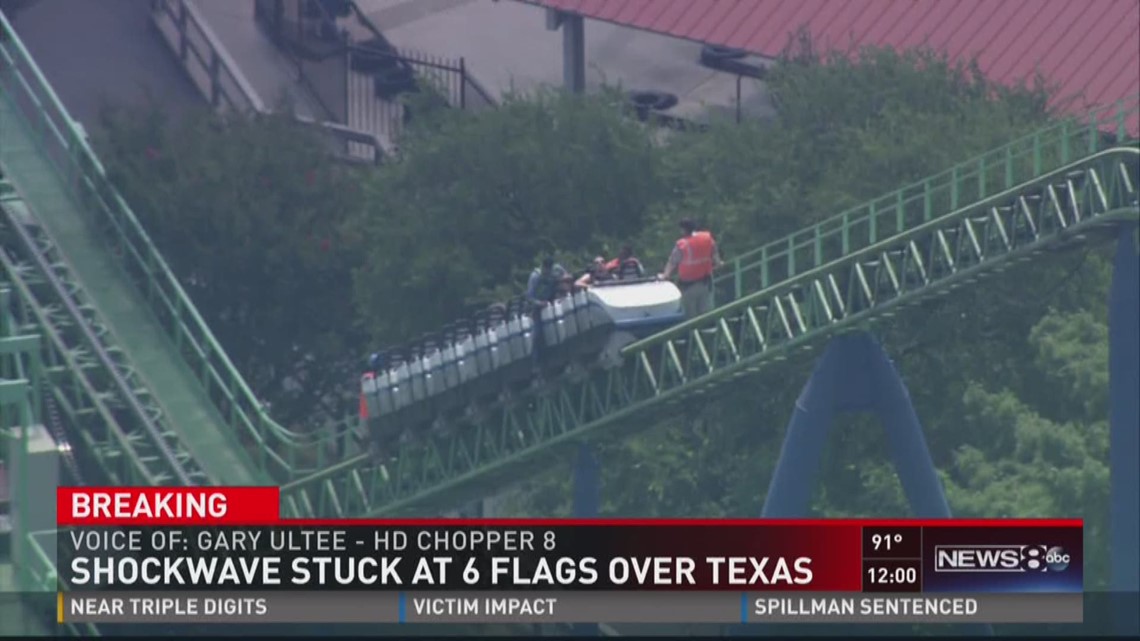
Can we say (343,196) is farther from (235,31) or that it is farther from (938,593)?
(938,593)

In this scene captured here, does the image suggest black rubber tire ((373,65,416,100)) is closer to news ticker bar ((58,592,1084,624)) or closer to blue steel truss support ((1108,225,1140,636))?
blue steel truss support ((1108,225,1140,636))

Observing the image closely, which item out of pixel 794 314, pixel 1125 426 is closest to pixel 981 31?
pixel 794 314

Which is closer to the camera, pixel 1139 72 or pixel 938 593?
pixel 938 593

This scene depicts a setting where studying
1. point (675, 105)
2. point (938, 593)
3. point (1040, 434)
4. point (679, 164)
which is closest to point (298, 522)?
point (938, 593)

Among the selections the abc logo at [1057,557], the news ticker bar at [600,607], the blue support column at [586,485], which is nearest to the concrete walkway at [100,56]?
the blue support column at [586,485]

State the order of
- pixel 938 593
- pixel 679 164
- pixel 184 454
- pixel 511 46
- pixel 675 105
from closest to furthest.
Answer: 1. pixel 938 593
2. pixel 184 454
3. pixel 679 164
4. pixel 675 105
5. pixel 511 46
